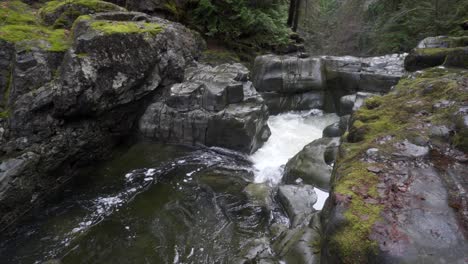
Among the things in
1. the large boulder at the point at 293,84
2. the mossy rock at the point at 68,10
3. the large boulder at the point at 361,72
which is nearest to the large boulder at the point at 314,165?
the large boulder at the point at 293,84

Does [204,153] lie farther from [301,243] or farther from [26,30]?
[26,30]

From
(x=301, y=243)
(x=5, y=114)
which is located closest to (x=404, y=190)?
(x=301, y=243)

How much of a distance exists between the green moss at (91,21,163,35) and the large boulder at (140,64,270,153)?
1853mm

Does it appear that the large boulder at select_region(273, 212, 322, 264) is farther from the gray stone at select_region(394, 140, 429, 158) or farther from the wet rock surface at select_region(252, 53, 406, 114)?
the wet rock surface at select_region(252, 53, 406, 114)

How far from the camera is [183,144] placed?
9148mm

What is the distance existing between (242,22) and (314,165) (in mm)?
10091

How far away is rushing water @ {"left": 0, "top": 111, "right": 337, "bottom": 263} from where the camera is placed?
5.25 meters

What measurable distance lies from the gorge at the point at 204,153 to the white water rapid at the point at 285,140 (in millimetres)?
64

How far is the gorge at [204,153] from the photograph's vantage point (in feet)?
9.87

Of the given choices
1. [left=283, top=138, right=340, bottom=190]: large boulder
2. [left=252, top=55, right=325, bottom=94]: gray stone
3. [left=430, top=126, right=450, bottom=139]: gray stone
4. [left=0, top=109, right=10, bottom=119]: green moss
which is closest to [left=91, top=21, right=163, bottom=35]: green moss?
[left=0, top=109, right=10, bottom=119]: green moss

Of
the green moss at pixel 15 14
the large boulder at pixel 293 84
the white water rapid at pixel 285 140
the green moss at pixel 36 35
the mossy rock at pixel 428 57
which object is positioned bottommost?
the white water rapid at pixel 285 140

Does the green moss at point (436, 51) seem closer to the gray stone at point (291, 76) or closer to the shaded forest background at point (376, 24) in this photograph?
the gray stone at point (291, 76)

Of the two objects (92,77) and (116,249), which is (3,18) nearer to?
(92,77)

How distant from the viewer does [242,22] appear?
14.8 m
